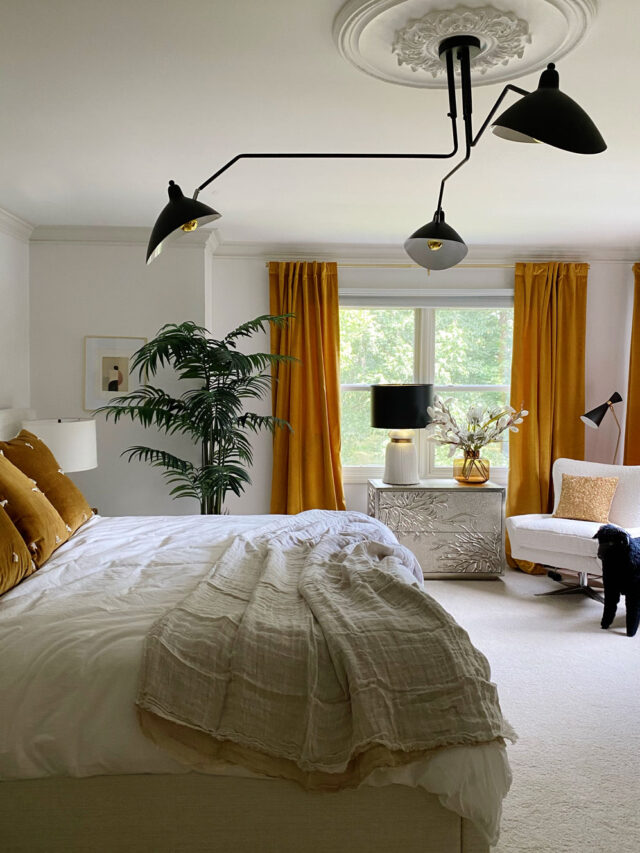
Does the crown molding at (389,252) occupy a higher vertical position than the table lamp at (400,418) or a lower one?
higher

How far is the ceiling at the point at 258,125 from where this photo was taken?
214 centimetres

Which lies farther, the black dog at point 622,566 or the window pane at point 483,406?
the window pane at point 483,406

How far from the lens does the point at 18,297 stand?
15.5 ft

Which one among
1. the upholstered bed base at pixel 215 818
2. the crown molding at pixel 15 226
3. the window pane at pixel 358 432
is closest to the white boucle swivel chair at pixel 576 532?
the window pane at pixel 358 432

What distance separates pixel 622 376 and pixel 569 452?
766 mm

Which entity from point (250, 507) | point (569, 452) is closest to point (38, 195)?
point (250, 507)

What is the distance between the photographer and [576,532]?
4699 millimetres

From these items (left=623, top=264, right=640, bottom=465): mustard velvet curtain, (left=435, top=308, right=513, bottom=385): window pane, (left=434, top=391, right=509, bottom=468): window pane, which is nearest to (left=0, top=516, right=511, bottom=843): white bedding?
(left=434, top=391, right=509, bottom=468): window pane

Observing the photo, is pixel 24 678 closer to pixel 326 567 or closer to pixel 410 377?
pixel 326 567

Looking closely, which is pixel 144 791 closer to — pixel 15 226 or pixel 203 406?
pixel 203 406

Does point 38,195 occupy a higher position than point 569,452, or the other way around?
point 38,195

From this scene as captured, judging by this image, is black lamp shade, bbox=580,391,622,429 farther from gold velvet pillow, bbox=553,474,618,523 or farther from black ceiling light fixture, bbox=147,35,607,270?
black ceiling light fixture, bbox=147,35,607,270

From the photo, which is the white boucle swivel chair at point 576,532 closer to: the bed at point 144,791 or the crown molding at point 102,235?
the crown molding at point 102,235

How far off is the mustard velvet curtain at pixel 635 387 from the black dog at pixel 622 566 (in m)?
1.56
